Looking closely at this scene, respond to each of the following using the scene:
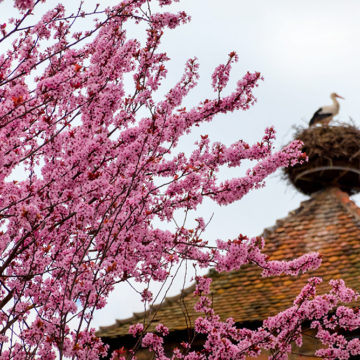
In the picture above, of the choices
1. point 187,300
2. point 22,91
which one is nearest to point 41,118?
point 22,91

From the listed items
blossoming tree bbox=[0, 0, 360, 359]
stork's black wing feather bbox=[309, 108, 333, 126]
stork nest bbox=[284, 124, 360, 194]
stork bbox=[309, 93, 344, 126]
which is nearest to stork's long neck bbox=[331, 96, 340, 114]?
stork bbox=[309, 93, 344, 126]

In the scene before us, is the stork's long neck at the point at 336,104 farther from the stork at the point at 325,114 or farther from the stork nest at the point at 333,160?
the stork nest at the point at 333,160

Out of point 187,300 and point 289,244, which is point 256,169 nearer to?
point 187,300

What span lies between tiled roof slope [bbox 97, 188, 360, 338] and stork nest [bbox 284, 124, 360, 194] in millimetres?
776

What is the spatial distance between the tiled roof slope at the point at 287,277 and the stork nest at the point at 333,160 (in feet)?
2.55

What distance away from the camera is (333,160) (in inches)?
492

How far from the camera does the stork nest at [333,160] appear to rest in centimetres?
1240

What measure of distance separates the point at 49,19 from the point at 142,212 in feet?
5.36

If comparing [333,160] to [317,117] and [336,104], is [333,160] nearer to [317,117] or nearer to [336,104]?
[317,117]

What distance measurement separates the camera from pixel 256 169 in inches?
206

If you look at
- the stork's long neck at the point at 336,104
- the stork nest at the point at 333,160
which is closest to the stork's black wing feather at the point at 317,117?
the stork's long neck at the point at 336,104

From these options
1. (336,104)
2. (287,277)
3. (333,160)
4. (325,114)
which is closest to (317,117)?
(325,114)

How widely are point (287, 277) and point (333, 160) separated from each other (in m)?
4.34

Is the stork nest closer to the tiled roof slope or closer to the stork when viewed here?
the stork
